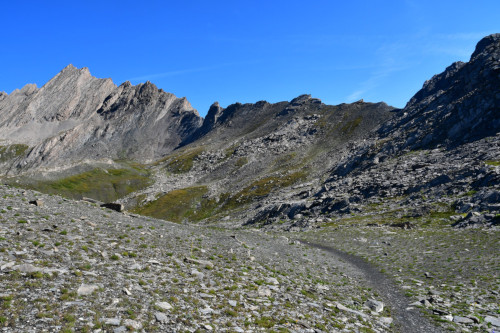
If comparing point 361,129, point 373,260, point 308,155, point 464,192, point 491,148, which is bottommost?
point 373,260

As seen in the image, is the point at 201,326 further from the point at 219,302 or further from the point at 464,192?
the point at 464,192

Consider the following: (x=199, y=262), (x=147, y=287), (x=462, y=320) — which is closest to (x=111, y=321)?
(x=147, y=287)

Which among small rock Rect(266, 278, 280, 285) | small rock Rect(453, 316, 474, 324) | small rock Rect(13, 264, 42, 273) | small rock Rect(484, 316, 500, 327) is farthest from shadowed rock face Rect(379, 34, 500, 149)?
small rock Rect(13, 264, 42, 273)

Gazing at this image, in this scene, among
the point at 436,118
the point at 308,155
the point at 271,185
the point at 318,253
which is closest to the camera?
the point at 318,253

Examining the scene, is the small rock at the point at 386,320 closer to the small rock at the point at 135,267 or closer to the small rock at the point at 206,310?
the small rock at the point at 206,310

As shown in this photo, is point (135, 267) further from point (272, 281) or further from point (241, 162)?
point (241, 162)

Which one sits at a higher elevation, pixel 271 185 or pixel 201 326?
pixel 271 185

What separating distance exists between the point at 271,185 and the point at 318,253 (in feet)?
326

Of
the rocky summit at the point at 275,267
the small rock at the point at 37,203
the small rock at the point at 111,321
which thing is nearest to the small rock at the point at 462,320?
the rocky summit at the point at 275,267

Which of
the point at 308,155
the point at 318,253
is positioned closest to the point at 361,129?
the point at 308,155

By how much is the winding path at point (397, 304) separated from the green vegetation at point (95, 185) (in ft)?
524

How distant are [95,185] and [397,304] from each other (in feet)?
608

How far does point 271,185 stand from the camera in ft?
447

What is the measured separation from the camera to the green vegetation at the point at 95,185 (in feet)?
502
